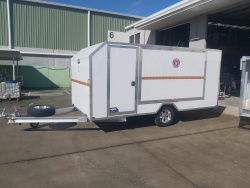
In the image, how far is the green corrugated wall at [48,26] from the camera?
2325cm

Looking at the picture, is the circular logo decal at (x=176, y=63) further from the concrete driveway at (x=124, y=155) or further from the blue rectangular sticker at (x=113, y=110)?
the blue rectangular sticker at (x=113, y=110)

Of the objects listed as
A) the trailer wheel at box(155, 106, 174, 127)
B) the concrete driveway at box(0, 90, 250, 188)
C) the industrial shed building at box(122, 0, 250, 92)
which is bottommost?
the concrete driveway at box(0, 90, 250, 188)

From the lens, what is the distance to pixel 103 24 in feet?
89.7

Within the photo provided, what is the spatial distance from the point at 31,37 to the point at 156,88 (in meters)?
20.1

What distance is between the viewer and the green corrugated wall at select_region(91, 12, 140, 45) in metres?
26.8

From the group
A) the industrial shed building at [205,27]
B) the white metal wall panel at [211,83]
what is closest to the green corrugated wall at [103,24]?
the industrial shed building at [205,27]

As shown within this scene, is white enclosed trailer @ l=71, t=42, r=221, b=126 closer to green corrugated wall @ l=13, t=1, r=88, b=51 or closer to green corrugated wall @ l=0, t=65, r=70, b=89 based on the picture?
green corrugated wall @ l=0, t=65, r=70, b=89

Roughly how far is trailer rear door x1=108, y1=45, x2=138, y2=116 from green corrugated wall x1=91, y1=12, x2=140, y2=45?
2059 cm

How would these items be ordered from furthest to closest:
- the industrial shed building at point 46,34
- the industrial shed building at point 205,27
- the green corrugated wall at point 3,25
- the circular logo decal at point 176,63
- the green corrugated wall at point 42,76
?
the green corrugated wall at point 42,76 → the industrial shed building at point 46,34 → the green corrugated wall at point 3,25 → the industrial shed building at point 205,27 → the circular logo decal at point 176,63

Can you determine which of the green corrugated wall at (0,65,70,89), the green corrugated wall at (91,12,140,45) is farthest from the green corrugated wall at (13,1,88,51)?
the green corrugated wall at (0,65,70,89)

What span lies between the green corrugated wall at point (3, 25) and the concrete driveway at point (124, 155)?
17.9 m

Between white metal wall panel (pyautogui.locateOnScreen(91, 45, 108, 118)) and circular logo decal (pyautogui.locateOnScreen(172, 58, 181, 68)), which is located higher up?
circular logo decal (pyautogui.locateOnScreen(172, 58, 181, 68))

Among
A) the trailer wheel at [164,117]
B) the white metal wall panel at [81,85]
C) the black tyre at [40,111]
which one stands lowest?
the trailer wheel at [164,117]

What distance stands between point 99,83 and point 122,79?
82cm
